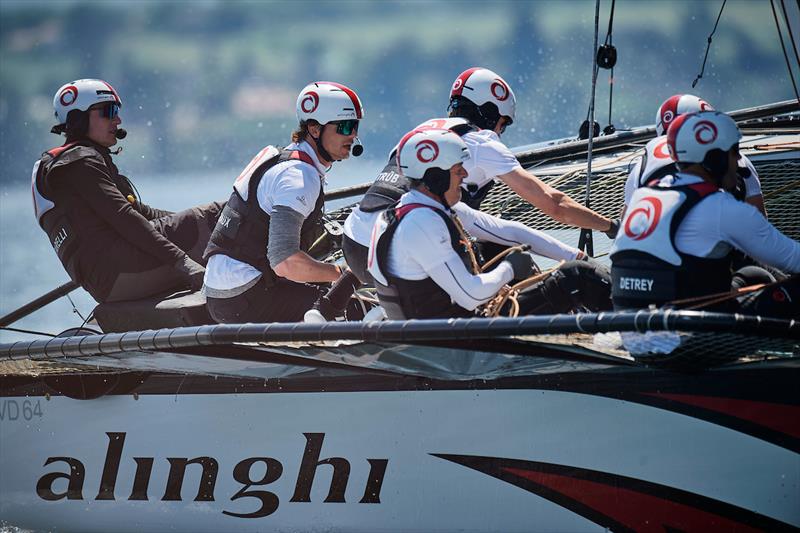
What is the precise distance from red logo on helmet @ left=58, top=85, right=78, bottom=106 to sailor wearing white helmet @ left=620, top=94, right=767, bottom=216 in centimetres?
251

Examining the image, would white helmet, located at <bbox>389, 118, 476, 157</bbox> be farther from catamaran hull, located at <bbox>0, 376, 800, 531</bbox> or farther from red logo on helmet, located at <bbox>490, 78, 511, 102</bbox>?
catamaran hull, located at <bbox>0, 376, 800, 531</bbox>

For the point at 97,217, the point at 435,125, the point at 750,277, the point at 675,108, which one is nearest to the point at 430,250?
the point at 435,125

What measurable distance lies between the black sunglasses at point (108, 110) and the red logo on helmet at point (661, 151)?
2.53 meters

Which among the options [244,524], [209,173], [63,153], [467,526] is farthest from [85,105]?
[209,173]

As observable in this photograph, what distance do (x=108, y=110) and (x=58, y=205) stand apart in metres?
0.53

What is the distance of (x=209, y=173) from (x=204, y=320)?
15721 mm

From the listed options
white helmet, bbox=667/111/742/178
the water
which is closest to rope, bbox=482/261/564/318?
white helmet, bbox=667/111/742/178

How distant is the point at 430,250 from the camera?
4746mm

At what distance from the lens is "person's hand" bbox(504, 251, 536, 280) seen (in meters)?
4.89

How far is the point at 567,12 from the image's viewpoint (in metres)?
20.9

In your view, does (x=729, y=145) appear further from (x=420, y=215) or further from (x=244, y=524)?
(x=244, y=524)

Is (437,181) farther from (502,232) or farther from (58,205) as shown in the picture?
(58,205)

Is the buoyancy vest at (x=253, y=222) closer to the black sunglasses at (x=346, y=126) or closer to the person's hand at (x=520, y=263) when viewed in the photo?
the black sunglasses at (x=346, y=126)

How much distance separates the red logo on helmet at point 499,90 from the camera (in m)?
5.77
